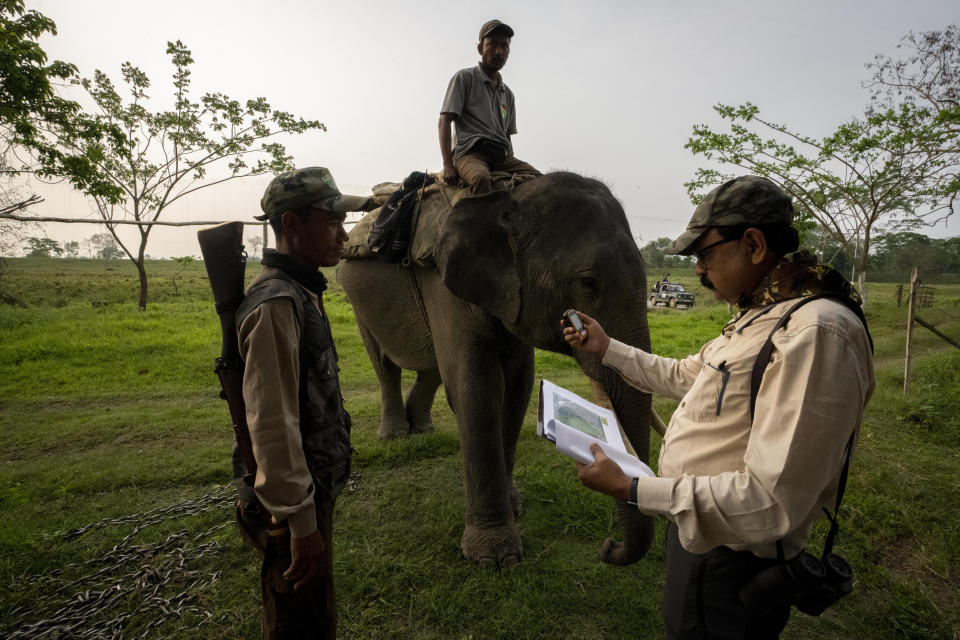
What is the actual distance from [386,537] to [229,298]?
262cm

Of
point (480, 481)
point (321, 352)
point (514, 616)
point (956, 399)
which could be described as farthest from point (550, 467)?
point (956, 399)

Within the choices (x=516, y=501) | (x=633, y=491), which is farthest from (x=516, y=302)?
(x=516, y=501)

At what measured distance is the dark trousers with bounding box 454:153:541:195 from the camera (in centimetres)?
343

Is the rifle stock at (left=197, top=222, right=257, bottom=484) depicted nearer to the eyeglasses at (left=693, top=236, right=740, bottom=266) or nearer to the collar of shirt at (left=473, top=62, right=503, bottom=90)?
the eyeglasses at (left=693, top=236, right=740, bottom=266)

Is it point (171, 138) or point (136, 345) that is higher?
point (171, 138)

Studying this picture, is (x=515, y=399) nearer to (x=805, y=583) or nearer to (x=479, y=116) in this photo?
(x=479, y=116)

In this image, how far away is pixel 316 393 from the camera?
1.95 m

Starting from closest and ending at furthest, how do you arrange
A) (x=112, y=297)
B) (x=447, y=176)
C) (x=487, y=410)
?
(x=487, y=410)
(x=447, y=176)
(x=112, y=297)

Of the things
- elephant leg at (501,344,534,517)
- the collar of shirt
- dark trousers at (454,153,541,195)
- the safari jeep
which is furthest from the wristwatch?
the safari jeep

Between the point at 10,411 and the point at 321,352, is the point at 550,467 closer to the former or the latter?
the point at 321,352

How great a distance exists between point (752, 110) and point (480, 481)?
47.1 ft

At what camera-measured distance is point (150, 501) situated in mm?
4316

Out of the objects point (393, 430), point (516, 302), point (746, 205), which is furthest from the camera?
point (393, 430)

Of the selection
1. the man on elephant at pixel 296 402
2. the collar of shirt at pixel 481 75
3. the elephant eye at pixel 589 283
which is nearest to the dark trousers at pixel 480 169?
the collar of shirt at pixel 481 75
